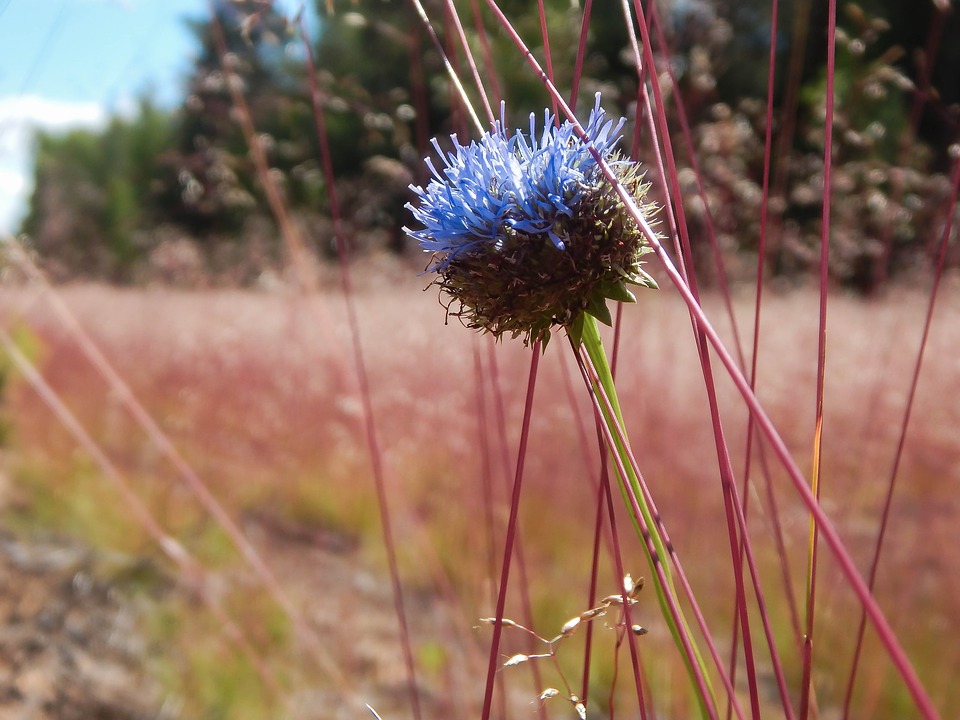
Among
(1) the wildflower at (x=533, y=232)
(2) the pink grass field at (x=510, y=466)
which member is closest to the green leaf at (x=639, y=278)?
(1) the wildflower at (x=533, y=232)

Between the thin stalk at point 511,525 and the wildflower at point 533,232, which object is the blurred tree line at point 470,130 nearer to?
the wildflower at point 533,232

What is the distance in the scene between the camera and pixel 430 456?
248 cm

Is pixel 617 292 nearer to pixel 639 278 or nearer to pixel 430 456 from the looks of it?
pixel 639 278

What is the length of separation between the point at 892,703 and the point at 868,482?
2.71ft

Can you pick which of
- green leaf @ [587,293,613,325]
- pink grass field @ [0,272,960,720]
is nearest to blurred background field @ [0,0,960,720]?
pink grass field @ [0,272,960,720]

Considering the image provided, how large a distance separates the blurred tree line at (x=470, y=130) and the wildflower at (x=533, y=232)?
0.09 m

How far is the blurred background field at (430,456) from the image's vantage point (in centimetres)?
133

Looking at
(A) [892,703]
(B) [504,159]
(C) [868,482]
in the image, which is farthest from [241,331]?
(B) [504,159]

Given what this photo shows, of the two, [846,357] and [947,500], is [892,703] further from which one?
[846,357]

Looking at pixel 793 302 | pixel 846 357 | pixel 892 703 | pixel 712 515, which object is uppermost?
pixel 793 302

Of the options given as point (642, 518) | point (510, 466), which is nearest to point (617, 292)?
point (642, 518)

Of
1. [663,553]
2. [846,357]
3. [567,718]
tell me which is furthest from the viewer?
[846,357]

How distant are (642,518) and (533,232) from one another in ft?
0.68

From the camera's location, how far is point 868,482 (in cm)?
212
